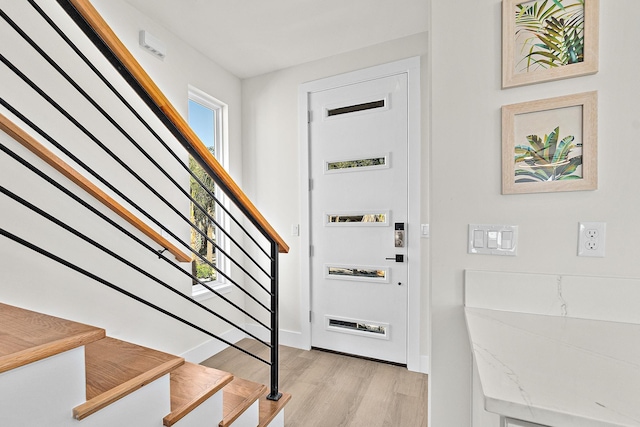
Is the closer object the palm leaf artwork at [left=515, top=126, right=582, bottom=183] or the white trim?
the palm leaf artwork at [left=515, top=126, right=582, bottom=183]

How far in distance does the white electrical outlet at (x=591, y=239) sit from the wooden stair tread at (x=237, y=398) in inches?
58.3

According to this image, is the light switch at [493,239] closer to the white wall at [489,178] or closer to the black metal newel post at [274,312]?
the white wall at [489,178]

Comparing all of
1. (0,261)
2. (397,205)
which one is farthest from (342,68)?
(0,261)

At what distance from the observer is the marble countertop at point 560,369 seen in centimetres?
51

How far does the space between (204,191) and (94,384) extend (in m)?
1.86

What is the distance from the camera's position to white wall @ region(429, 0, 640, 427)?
0.96 metres

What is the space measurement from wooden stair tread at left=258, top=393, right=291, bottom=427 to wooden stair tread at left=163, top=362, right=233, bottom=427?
0.36 meters

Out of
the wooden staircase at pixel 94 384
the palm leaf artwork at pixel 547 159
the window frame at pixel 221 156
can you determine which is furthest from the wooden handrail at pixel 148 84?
the window frame at pixel 221 156

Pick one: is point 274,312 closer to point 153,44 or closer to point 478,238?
point 478,238

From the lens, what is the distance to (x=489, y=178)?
1112 mm

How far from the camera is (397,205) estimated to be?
2373 millimetres

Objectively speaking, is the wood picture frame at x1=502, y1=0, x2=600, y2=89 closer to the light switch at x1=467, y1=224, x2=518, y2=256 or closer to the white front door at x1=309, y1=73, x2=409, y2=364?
the light switch at x1=467, y1=224, x2=518, y2=256

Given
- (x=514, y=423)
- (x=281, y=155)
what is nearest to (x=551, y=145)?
(x=514, y=423)

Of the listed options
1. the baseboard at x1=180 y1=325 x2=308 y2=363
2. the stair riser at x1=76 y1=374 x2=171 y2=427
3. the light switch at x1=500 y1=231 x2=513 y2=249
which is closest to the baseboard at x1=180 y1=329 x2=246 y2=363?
the baseboard at x1=180 y1=325 x2=308 y2=363
